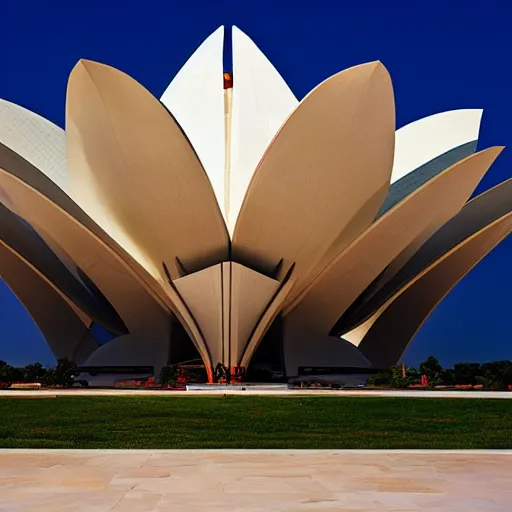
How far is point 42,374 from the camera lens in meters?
23.4

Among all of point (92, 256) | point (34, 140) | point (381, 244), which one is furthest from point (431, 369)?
point (34, 140)

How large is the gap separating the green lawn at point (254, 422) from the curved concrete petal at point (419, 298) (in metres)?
11.5

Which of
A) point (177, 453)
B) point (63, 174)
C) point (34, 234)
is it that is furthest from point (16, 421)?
point (34, 234)

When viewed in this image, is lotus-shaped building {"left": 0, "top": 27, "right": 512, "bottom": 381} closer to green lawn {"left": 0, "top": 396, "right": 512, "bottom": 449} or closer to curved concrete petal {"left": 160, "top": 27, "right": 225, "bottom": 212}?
curved concrete petal {"left": 160, "top": 27, "right": 225, "bottom": 212}

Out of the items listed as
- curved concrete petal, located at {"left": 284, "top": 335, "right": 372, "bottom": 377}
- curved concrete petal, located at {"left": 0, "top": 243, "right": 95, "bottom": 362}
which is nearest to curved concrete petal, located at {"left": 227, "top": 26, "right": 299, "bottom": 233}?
curved concrete petal, located at {"left": 284, "top": 335, "right": 372, "bottom": 377}

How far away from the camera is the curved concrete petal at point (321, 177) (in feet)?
65.0

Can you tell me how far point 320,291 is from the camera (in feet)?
81.8

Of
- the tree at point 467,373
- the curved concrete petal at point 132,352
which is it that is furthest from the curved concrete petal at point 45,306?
the tree at point 467,373

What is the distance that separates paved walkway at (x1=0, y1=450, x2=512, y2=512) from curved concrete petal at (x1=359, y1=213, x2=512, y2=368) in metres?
18.9

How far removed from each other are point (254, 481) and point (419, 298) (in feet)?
75.2

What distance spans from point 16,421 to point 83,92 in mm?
12465

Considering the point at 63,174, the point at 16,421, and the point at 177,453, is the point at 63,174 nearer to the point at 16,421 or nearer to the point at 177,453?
the point at 16,421

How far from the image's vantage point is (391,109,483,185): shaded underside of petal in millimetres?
26453

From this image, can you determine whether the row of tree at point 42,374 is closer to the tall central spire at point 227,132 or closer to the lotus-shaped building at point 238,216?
the lotus-shaped building at point 238,216
